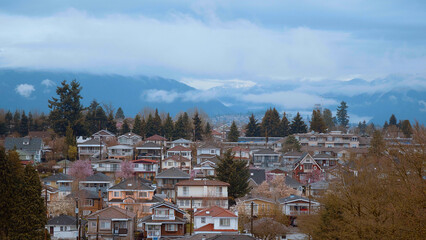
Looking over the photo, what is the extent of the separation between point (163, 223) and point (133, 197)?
6213mm

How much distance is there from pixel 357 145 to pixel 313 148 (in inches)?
320

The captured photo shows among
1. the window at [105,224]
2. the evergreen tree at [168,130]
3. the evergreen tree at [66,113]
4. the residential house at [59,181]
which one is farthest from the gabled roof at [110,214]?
the evergreen tree at [168,130]

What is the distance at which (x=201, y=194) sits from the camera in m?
37.0

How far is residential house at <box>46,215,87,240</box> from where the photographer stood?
102ft

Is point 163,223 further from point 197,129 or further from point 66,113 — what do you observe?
point 197,129

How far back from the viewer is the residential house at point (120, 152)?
56.3 m

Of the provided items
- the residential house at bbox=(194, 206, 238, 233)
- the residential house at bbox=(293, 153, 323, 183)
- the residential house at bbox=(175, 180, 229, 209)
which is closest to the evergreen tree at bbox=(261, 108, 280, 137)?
the residential house at bbox=(293, 153, 323, 183)

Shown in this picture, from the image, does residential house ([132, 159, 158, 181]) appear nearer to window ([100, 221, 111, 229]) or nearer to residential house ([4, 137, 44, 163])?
residential house ([4, 137, 44, 163])

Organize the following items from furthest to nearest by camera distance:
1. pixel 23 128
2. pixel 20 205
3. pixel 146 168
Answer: pixel 23 128, pixel 146 168, pixel 20 205

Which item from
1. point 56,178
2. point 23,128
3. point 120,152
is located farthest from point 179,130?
point 56,178

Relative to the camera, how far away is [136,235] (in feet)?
105

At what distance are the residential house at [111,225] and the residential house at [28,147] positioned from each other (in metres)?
24.9

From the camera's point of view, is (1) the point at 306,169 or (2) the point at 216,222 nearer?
(2) the point at 216,222

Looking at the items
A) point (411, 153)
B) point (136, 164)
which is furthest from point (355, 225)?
point (136, 164)
